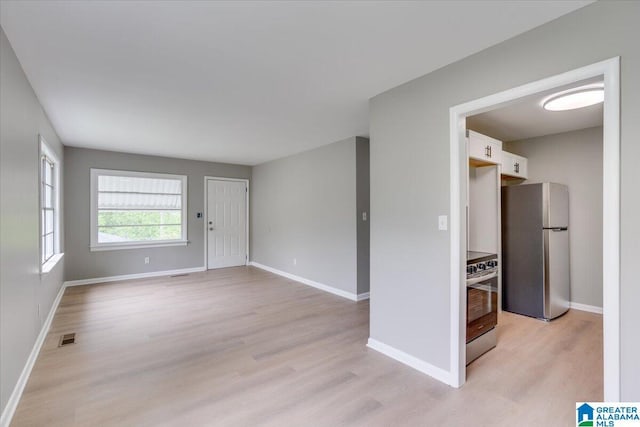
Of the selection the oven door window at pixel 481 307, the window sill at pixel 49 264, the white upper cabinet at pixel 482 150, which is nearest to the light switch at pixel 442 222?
the oven door window at pixel 481 307

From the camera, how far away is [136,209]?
586 centimetres

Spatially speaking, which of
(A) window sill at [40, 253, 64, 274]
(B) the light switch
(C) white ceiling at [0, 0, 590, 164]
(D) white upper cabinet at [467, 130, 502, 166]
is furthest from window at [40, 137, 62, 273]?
(D) white upper cabinet at [467, 130, 502, 166]

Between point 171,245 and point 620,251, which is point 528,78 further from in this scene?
point 171,245

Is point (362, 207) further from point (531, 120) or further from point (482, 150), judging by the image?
point (531, 120)

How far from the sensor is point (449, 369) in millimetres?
2307

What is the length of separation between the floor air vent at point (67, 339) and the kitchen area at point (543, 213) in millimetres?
4482

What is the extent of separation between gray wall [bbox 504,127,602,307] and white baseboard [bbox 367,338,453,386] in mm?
3050

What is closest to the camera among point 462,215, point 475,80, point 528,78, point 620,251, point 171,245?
point 620,251

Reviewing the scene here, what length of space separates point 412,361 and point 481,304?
2.69 ft

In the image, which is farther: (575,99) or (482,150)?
(482,150)

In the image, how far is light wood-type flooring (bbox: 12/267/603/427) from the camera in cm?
195

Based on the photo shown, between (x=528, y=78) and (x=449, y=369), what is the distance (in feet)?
6.96

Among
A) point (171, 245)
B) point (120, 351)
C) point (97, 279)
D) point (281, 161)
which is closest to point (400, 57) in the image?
point (120, 351)

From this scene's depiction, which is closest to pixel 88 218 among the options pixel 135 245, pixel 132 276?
pixel 135 245
